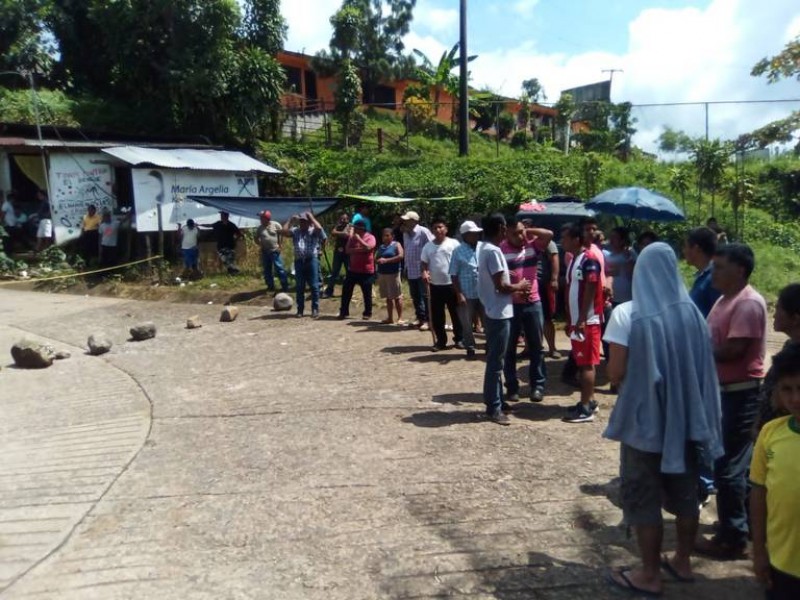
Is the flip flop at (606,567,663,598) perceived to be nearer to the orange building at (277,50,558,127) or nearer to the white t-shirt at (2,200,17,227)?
the white t-shirt at (2,200,17,227)

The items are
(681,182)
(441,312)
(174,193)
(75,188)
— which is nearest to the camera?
(441,312)

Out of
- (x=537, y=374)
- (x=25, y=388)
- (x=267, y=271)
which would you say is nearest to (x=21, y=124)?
(x=267, y=271)

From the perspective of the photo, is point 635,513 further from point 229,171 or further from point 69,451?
point 229,171

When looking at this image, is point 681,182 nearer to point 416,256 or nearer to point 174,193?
point 416,256

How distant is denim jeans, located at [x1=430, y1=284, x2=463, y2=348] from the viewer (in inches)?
362

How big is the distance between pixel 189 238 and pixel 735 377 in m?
13.3

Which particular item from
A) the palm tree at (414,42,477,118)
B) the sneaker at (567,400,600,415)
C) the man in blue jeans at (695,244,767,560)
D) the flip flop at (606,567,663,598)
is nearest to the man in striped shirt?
the sneaker at (567,400,600,415)

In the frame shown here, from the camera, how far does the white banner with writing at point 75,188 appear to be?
57.7 ft

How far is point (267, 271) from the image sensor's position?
13945 millimetres

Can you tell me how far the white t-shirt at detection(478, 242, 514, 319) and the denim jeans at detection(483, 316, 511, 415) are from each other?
75mm

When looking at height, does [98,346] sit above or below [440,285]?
below

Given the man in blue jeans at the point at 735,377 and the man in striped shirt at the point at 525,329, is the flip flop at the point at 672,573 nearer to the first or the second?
the man in blue jeans at the point at 735,377

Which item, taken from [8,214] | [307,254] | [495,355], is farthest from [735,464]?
[8,214]

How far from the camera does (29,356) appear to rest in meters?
9.26
